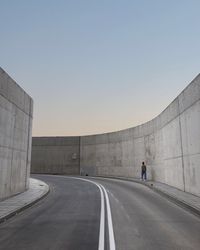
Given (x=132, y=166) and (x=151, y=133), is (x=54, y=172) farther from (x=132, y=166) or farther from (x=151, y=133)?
(x=151, y=133)

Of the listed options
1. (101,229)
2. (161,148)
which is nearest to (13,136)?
(101,229)

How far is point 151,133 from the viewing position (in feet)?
93.5

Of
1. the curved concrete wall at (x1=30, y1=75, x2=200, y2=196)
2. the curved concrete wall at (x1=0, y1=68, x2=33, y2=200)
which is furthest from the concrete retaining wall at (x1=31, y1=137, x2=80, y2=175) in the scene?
the curved concrete wall at (x1=0, y1=68, x2=33, y2=200)

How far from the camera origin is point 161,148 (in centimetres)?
2502

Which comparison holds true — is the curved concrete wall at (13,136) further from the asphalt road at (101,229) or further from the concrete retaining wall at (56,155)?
the concrete retaining wall at (56,155)

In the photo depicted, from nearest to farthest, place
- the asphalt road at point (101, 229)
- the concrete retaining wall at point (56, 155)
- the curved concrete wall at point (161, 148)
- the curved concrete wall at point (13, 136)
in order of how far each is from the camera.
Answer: the asphalt road at point (101, 229) < the curved concrete wall at point (13, 136) < the curved concrete wall at point (161, 148) < the concrete retaining wall at point (56, 155)

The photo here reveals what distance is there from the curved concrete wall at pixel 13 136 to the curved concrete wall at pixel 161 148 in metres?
10.3

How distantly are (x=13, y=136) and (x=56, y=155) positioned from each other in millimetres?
27635

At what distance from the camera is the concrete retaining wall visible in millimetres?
42719

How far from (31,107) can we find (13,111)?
4.22m

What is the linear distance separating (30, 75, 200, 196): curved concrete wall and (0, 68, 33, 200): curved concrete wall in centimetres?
1034

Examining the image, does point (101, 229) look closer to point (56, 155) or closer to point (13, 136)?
point (13, 136)

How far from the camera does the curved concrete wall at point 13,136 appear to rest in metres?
14.5

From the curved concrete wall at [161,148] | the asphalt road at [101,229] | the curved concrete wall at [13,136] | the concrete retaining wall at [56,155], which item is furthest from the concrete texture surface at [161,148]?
the curved concrete wall at [13,136]
